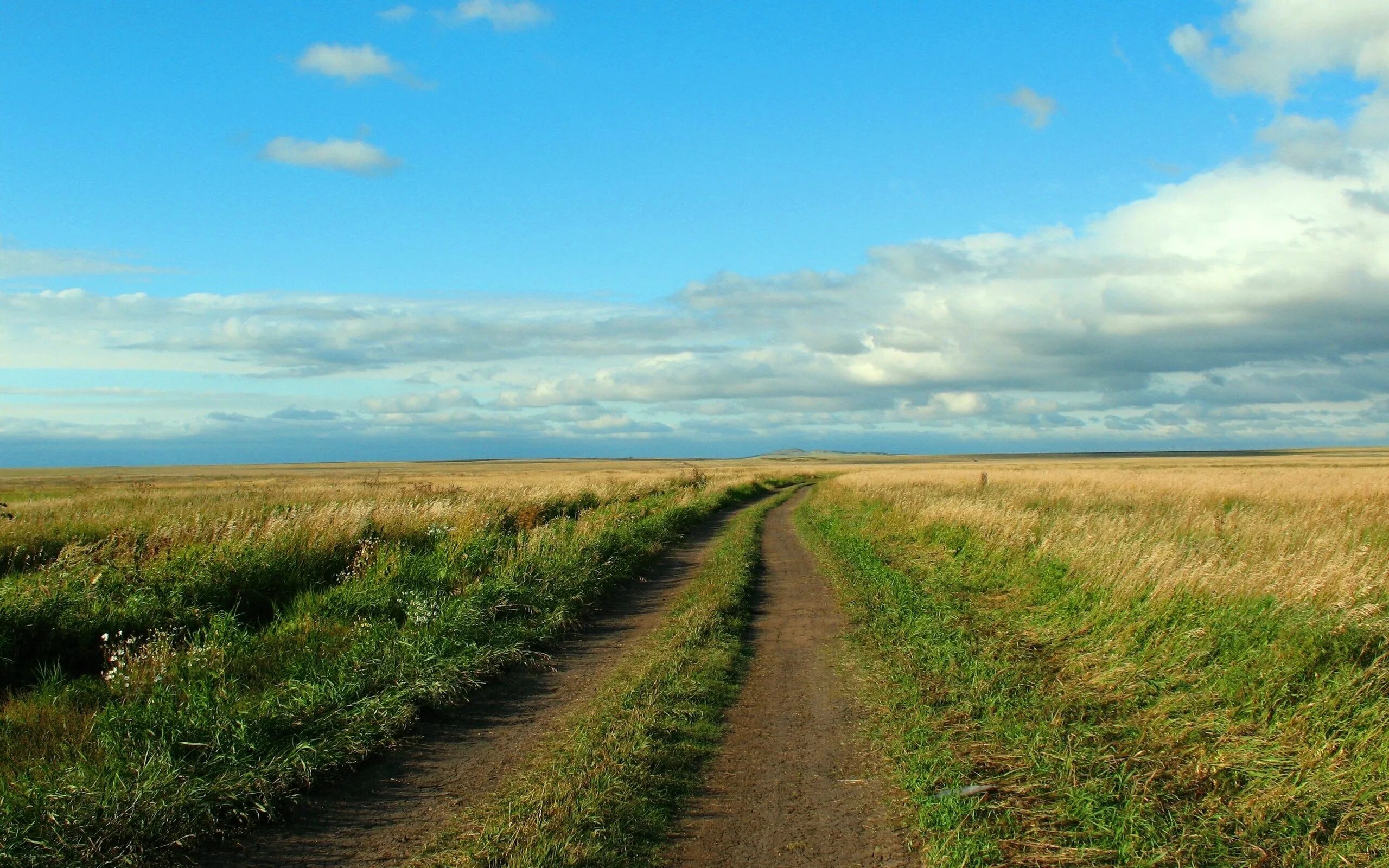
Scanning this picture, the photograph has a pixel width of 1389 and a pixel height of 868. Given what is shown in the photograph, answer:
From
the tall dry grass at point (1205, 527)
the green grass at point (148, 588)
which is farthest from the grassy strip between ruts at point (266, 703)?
the tall dry grass at point (1205, 527)

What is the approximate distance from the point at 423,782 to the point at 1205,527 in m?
15.7

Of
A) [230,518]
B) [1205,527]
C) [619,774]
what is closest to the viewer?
[619,774]

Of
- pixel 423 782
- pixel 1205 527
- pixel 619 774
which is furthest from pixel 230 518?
pixel 1205 527

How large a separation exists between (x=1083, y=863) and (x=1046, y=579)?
7906 millimetres

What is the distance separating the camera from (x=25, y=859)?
4.29m

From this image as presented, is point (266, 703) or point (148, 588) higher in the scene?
point (148, 588)

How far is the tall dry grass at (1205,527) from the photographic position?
362 inches

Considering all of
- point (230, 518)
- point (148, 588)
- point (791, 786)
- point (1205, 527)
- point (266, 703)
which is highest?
point (230, 518)

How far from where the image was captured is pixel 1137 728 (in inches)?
252

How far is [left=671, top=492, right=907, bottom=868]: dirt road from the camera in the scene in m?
4.59

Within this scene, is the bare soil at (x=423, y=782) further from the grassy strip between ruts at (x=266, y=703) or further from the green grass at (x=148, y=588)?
the green grass at (x=148, y=588)

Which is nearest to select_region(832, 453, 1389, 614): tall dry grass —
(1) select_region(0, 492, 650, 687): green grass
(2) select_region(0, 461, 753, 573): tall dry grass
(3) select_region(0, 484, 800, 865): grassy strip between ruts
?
(3) select_region(0, 484, 800, 865): grassy strip between ruts

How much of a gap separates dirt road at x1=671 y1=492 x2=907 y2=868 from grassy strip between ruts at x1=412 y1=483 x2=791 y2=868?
7.8 inches

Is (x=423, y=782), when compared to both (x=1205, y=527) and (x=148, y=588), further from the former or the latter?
(x=1205, y=527)
